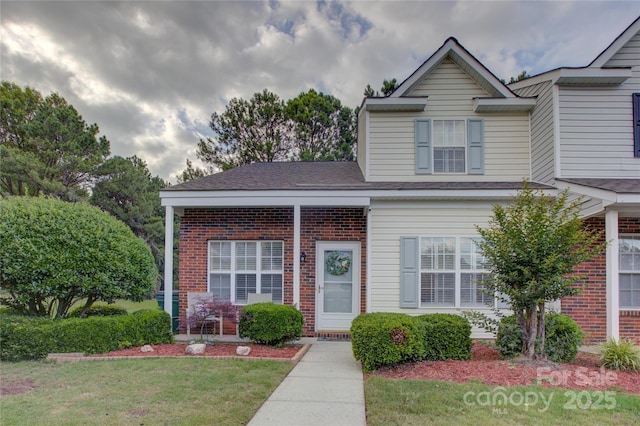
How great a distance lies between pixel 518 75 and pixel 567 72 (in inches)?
531

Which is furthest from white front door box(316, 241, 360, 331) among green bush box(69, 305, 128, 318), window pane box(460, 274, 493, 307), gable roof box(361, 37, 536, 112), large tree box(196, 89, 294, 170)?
large tree box(196, 89, 294, 170)

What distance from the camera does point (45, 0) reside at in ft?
26.4

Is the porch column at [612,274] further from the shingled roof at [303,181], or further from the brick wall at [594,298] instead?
the shingled roof at [303,181]

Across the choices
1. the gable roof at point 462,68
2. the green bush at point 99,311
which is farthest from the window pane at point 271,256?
the gable roof at point 462,68

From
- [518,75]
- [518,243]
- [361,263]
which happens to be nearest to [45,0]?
[361,263]

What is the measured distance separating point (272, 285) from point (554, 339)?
5495 mm

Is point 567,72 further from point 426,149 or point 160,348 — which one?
point 160,348

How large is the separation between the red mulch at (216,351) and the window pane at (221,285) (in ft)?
5.17

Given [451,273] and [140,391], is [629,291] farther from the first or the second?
[140,391]

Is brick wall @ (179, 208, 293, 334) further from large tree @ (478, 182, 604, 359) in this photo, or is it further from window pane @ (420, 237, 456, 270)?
large tree @ (478, 182, 604, 359)

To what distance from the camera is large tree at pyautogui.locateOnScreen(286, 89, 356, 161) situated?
20969mm

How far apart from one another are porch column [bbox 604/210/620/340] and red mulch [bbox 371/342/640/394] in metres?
1.26

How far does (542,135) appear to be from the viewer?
812 cm

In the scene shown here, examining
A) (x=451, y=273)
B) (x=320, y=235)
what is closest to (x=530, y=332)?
(x=451, y=273)
